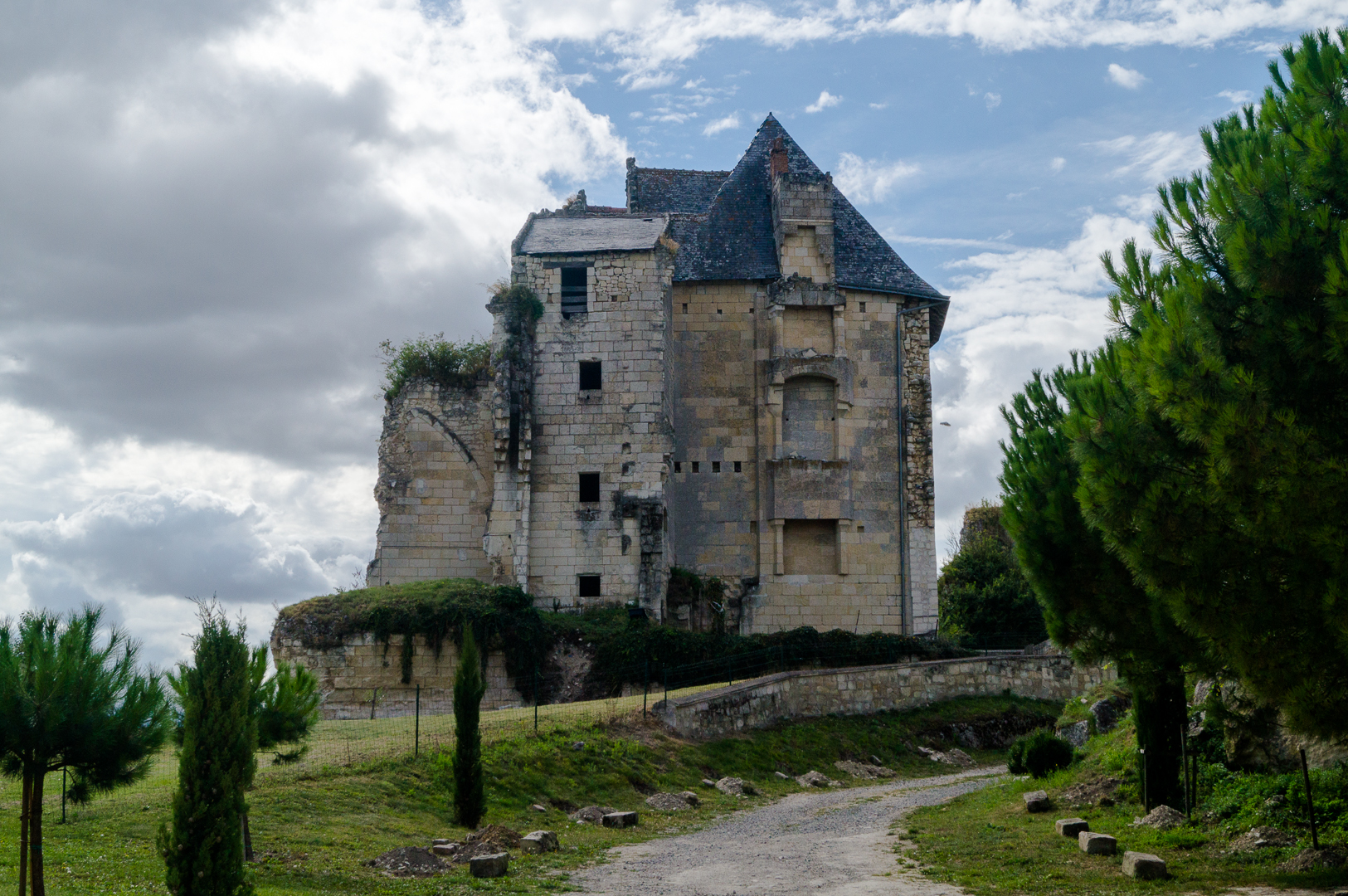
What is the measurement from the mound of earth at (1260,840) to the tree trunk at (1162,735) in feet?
Result: 5.74

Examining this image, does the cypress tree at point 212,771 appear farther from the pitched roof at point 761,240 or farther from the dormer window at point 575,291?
the pitched roof at point 761,240

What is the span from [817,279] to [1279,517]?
23.2 m

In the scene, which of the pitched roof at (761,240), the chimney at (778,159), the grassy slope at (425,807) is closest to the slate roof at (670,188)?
the pitched roof at (761,240)

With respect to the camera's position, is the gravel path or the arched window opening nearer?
the gravel path

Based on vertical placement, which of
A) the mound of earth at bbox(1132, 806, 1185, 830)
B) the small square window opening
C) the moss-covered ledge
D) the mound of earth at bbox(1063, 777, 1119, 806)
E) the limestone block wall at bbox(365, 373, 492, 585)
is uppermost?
the small square window opening

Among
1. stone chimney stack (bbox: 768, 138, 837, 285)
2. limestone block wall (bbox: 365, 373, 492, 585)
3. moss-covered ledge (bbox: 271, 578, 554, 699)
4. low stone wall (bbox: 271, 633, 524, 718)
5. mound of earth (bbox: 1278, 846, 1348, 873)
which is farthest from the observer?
stone chimney stack (bbox: 768, 138, 837, 285)

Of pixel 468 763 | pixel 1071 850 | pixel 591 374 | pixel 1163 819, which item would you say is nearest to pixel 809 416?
pixel 591 374

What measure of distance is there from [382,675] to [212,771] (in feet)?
52.1

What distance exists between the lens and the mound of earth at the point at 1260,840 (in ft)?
37.8

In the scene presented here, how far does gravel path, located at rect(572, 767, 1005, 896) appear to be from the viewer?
11.3 meters

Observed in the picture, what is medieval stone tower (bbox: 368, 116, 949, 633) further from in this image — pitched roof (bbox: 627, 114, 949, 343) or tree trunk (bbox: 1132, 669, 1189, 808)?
tree trunk (bbox: 1132, 669, 1189, 808)

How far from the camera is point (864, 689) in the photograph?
990 inches

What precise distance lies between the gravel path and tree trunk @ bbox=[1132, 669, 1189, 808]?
321 centimetres

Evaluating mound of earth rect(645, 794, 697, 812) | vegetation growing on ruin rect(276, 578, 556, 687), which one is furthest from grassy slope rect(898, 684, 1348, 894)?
vegetation growing on ruin rect(276, 578, 556, 687)
